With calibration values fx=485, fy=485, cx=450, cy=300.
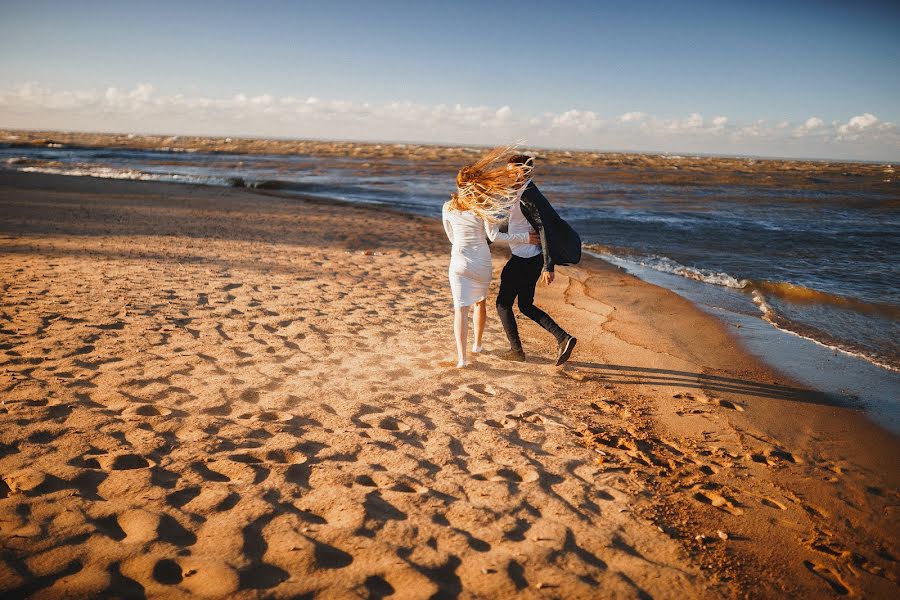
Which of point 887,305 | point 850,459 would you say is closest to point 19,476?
point 850,459

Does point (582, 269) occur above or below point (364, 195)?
below

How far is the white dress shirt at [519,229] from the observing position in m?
4.11

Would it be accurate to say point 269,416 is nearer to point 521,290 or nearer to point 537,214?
point 521,290

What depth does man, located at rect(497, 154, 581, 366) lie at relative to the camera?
13.6 feet

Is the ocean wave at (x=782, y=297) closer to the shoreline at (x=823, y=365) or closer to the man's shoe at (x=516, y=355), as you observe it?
the shoreline at (x=823, y=365)

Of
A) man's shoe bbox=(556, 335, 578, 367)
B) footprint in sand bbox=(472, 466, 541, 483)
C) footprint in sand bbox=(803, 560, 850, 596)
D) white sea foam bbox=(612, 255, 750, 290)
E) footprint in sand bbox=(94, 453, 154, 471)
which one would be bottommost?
footprint in sand bbox=(803, 560, 850, 596)

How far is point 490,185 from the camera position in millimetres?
3932

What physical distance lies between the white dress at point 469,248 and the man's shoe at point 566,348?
960 mm

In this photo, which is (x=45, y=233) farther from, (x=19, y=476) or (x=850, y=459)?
(x=850, y=459)

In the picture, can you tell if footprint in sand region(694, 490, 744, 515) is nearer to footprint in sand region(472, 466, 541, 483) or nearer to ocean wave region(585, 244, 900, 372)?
footprint in sand region(472, 466, 541, 483)

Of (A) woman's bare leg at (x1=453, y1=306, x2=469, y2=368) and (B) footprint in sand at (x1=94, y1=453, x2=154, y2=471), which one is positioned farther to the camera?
(A) woman's bare leg at (x1=453, y1=306, x2=469, y2=368)

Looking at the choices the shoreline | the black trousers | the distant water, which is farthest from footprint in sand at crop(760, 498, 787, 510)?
the distant water

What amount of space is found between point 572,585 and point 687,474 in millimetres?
1388

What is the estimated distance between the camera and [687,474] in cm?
316
